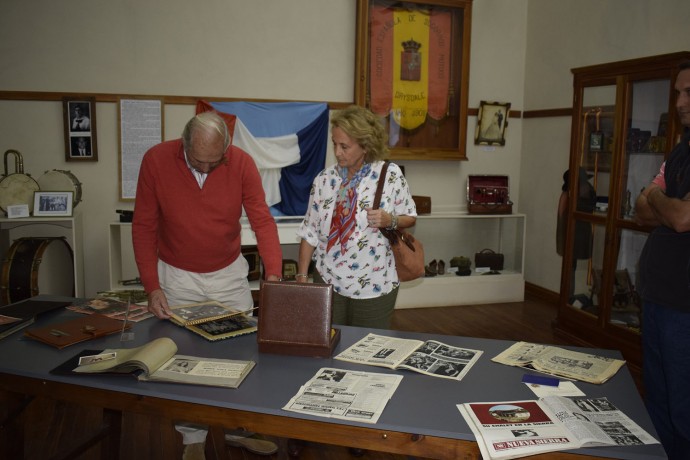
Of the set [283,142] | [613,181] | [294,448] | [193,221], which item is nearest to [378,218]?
[193,221]

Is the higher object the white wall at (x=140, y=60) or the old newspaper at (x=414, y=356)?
the white wall at (x=140, y=60)

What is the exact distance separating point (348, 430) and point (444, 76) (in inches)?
198

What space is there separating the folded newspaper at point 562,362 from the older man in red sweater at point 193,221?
1.08 m

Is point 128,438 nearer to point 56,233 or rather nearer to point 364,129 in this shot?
point 364,129

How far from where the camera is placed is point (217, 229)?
8.52ft

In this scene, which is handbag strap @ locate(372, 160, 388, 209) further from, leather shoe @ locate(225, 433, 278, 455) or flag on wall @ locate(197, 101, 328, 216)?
flag on wall @ locate(197, 101, 328, 216)

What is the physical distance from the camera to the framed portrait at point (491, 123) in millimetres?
6262

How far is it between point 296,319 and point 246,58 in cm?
408

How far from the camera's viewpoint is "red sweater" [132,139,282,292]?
8.35ft

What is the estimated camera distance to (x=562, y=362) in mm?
2051

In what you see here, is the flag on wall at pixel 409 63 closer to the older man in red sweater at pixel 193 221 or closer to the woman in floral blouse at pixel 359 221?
the woman in floral blouse at pixel 359 221

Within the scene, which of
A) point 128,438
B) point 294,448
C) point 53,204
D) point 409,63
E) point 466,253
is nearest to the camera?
point 294,448

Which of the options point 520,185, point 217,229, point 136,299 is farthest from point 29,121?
point 520,185

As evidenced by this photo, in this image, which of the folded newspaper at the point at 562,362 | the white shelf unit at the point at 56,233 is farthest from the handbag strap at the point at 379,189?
the white shelf unit at the point at 56,233
